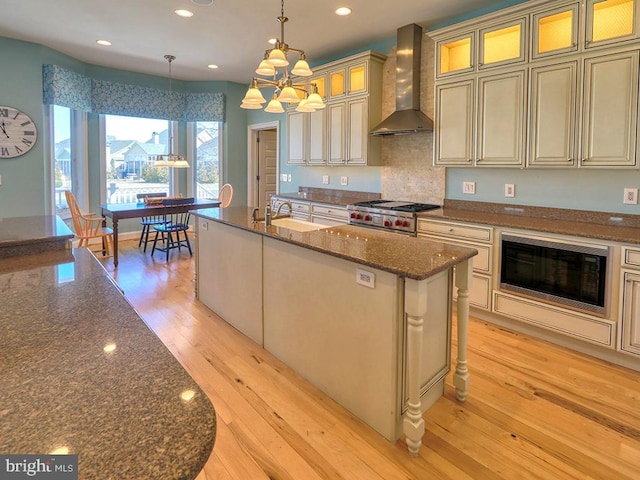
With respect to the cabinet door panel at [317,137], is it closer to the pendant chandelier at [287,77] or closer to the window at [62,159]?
the pendant chandelier at [287,77]

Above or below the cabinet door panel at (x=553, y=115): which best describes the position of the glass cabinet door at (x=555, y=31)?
above

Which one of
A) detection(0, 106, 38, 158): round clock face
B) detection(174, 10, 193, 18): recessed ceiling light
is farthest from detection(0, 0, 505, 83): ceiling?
detection(0, 106, 38, 158): round clock face

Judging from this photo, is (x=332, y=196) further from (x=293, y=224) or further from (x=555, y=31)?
(x=555, y=31)

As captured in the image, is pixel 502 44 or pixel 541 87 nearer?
pixel 541 87

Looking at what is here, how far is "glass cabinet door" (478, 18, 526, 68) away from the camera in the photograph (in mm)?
3221

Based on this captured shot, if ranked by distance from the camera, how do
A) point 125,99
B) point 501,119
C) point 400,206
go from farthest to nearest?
point 125,99 → point 400,206 → point 501,119

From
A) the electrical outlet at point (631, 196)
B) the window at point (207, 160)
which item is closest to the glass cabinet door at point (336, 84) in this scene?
the window at point (207, 160)

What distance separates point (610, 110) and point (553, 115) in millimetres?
369

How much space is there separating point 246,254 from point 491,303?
2064 mm

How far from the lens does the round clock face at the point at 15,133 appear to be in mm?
4887

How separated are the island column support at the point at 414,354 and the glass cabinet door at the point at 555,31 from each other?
2.47 metres

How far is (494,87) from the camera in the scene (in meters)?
3.38

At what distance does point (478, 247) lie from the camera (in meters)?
3.29

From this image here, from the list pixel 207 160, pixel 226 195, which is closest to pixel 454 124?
pixel 226 195
